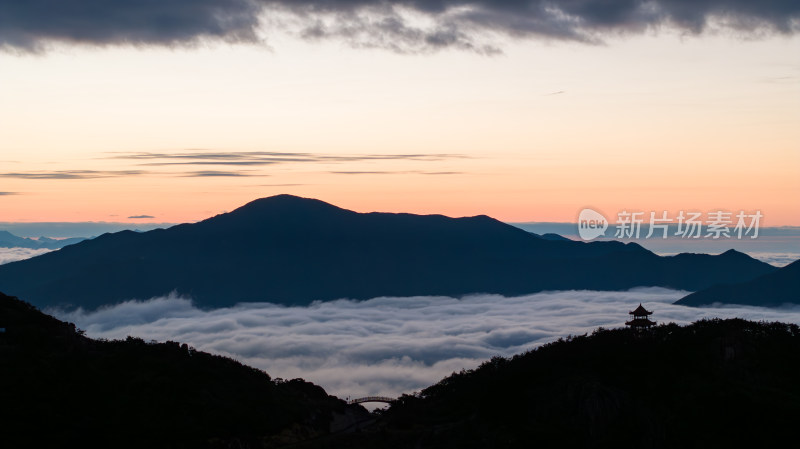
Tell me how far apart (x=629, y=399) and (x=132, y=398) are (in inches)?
1853

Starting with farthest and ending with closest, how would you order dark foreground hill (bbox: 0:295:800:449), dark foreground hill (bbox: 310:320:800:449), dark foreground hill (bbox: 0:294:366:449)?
1. dark foreground hill (bbox: 0:294:366:449)
2. dark foreground hill (bbox: 0:295:800:449)
3. dark foreground hill (bbox: 310:320:800:449)

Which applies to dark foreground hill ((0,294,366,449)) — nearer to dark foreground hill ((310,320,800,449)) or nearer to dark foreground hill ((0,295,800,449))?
dark foreground hill ((0,295,800,449))

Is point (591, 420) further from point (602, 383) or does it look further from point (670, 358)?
point (670, 358)

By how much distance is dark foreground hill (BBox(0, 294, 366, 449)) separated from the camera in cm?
6788

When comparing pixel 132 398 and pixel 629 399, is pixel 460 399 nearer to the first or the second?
pixel 629 399

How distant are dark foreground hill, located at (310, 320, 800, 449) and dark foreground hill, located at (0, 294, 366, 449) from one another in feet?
31.1

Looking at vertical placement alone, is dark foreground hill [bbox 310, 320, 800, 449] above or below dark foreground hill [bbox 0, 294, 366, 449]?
above

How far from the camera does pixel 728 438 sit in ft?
220

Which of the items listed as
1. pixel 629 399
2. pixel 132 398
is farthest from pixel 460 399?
pixel 132 398

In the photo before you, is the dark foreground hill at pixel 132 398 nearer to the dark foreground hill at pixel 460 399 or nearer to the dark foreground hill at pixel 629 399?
the dark foreground hill at pixel 460 399

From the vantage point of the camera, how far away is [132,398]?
7388 centimetres

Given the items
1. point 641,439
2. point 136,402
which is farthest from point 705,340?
point 136,402

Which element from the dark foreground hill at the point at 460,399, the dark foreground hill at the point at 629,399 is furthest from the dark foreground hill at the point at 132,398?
the dark foreground hill at the point at 629,399

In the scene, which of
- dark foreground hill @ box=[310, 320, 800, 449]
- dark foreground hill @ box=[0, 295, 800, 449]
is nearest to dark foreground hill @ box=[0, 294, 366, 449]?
dark foreground hill @ box=[0, 295, 800, 449]
